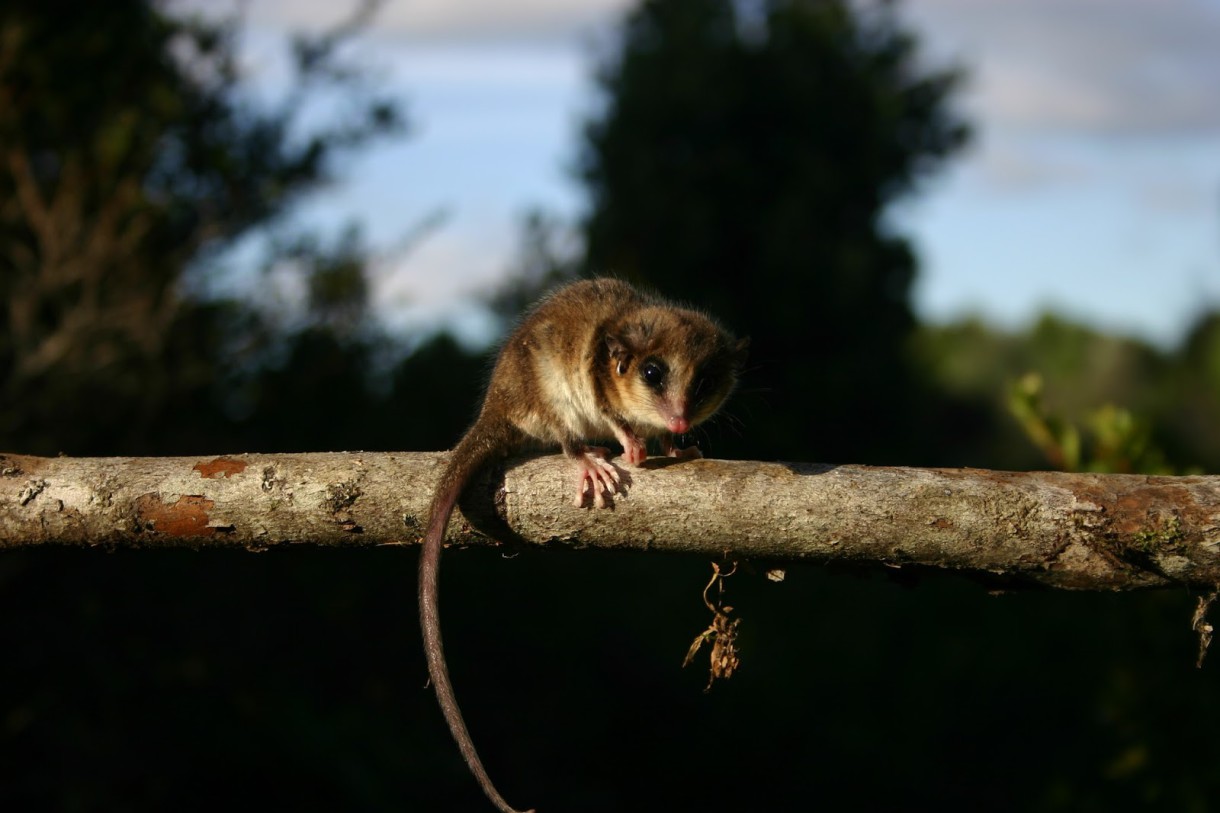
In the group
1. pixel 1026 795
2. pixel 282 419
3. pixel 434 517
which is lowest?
pixel 1026 795

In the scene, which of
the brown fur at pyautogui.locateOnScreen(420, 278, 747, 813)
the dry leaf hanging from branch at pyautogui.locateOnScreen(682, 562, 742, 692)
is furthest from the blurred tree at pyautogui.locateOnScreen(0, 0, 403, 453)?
the dry leaf hanging from branch at pyautogui.locateOnScreen(682, 562, 742, 692)

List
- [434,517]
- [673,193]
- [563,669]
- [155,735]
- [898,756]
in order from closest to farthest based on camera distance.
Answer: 1. [434,517]
2. [155,735]
3. [563,669]
4. [898,756]
5. [673,193]

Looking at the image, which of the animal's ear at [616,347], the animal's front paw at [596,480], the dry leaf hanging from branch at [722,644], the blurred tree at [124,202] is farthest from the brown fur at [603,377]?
the blurred tree at [124,202]

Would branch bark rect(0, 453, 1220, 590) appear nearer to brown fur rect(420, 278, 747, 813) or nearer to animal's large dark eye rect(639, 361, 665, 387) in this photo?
brown fur rect(420, 278, 747, 813)

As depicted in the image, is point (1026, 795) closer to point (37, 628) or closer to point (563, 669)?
point (563, 669)

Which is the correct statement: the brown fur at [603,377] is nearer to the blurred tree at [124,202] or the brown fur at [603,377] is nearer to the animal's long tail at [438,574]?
the animal's long tail at [438,574]

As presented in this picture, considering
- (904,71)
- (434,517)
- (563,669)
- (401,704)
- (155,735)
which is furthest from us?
(904,71)

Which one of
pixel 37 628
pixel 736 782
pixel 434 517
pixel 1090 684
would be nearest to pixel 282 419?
pixel 37 628
